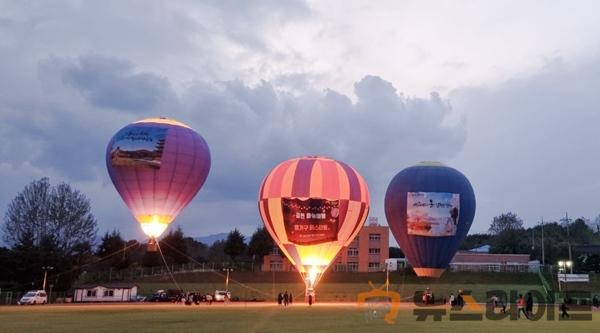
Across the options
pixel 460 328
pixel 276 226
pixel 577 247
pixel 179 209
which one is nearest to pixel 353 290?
pixel 276 226

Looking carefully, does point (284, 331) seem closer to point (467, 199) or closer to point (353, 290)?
point (467, 199)

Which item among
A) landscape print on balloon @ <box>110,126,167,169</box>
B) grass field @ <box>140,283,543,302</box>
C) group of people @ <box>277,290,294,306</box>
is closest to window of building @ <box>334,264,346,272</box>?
grass field @ <box>140,283,543,302</box>

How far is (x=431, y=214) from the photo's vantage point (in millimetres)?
48125

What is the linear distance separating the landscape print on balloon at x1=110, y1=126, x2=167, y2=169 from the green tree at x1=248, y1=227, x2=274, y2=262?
65.2m

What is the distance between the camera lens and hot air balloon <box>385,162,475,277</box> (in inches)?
1907

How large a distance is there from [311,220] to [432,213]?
36.8ft

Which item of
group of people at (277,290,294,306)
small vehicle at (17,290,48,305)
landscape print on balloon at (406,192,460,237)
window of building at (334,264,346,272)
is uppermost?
landscape print on balloon at (406,192,460,237)

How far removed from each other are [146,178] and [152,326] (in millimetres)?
17753

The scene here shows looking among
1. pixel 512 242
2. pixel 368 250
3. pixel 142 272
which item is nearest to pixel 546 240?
pixel 512 242

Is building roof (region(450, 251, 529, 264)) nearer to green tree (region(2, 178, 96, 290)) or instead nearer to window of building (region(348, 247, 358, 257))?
window of building (region(348, 247, 358, 257))

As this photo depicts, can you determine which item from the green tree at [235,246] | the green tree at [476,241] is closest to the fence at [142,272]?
the green tree at [235,246]

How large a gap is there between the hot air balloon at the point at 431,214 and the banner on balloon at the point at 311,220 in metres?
8.87

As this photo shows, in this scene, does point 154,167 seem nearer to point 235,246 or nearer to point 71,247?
point 71,247

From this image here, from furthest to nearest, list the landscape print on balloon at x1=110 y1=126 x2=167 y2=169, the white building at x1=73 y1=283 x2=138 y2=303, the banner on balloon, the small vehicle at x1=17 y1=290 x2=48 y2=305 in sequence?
the white building at x1=73 y1=283 x2=138 y2=303 → the small vehicle at x1=17 y1=290 x2=48 y2=305 → the banner on balloon → the landscape print on balloon at x1=110 y1=126 x2=167 y2=169
